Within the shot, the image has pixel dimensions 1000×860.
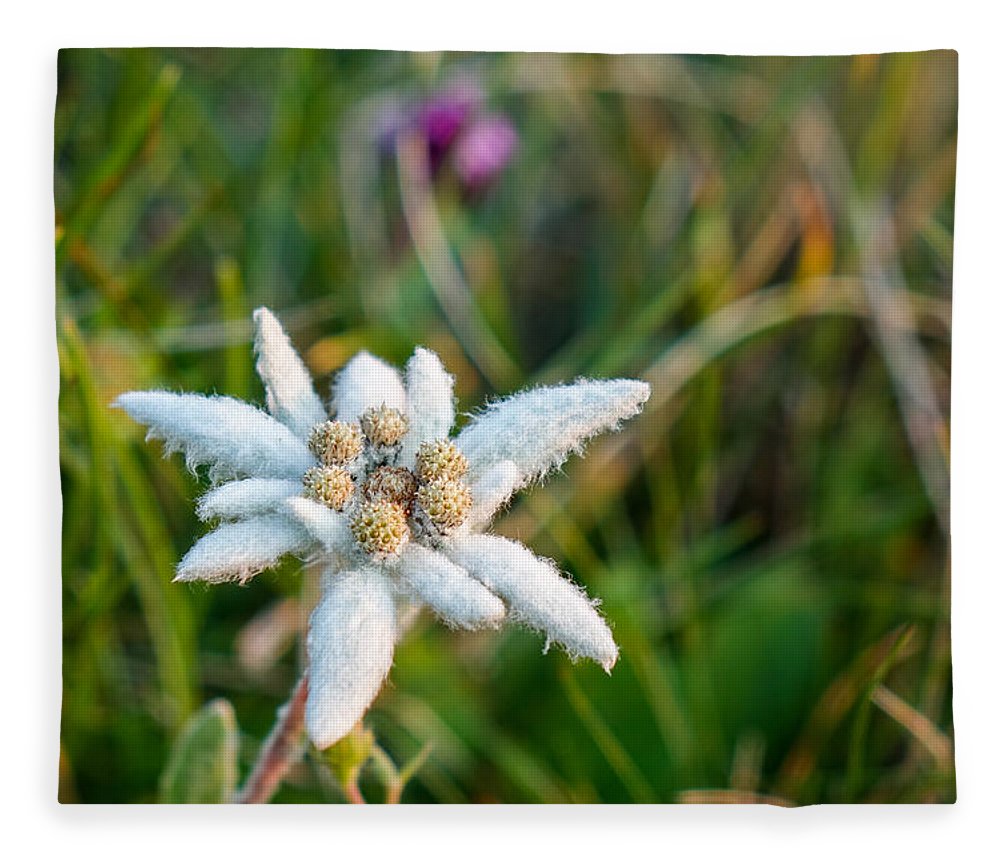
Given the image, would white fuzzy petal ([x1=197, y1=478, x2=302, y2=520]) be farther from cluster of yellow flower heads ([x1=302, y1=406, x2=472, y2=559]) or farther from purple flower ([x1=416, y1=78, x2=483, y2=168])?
purple flower ([x1=416, y1=78, x2=483, y2=168])

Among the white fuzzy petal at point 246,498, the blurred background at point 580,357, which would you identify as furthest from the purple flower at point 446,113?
the white fuzzy petal at point 246,498

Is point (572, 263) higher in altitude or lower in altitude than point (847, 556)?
higher

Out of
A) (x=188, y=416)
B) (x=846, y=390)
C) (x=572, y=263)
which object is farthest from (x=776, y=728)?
(x=188, y=416)

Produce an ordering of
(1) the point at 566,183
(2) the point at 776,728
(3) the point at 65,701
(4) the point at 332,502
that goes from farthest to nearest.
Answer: (1) the point at 566,183 < (2) the point at 776,728 < (3) the point at 65,701 < (4) the point at 332,502

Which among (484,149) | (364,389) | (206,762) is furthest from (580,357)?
(206,762)

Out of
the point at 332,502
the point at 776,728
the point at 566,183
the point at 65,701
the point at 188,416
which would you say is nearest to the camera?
the point at 332,502
